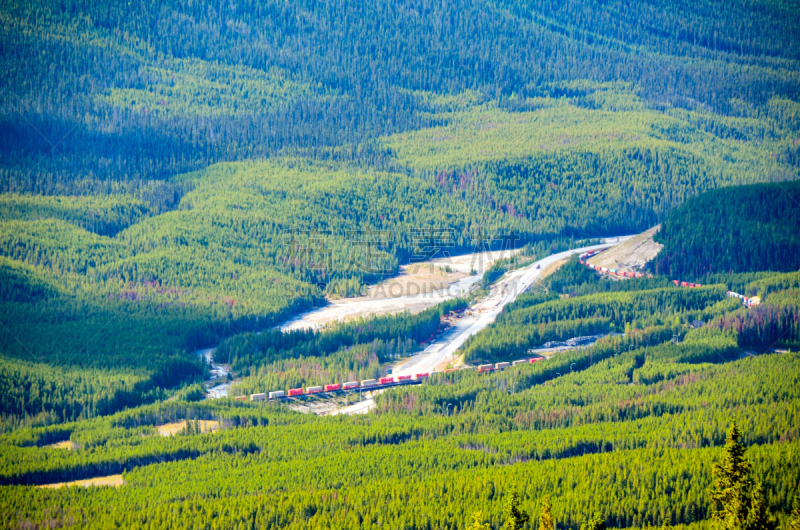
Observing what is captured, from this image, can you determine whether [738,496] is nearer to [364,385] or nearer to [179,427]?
[179,427]

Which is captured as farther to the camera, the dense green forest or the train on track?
the train on track

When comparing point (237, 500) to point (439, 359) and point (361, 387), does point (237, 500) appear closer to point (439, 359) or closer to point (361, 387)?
point (361, 387)

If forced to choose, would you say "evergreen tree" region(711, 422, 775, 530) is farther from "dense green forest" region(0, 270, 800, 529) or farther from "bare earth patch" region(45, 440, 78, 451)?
"bare earth patch" region(45, 440, 78, 451)

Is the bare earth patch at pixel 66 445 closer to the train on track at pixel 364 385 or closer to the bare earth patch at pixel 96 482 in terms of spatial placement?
the bare earth patch at pixel 96 482

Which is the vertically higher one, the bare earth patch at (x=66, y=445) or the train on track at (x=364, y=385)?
the train on track at (x=364, y=385)

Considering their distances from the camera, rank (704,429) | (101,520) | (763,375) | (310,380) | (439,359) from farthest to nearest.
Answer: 1. (439,359)
2. (310,380)
3. (763,375)
4. (704,429)
5. (101,520)

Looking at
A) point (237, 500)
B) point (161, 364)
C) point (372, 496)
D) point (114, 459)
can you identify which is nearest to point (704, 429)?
point (372, 496)

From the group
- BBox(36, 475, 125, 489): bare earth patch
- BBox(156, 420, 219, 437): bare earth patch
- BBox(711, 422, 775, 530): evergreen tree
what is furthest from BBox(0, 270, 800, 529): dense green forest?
BBox(711, 422, 775, 530): evergreen tree

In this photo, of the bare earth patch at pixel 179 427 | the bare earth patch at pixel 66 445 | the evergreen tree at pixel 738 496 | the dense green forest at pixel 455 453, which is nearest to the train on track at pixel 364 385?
the dense green forest at pixel 455 453
